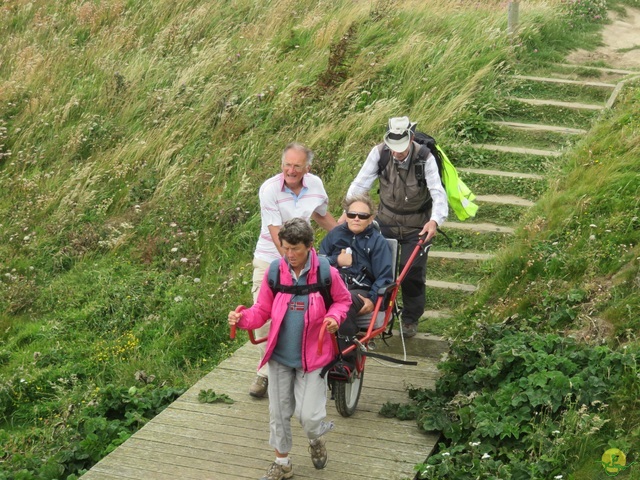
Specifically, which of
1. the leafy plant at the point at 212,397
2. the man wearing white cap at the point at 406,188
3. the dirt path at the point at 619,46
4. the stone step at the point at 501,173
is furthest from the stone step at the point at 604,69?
the leafy plant at the point at 212,397

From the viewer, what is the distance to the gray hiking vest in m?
7.98

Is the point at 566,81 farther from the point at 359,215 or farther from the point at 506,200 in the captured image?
the point at 359,215

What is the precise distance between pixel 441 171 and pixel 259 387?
93.1 inches

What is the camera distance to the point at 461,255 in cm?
1021

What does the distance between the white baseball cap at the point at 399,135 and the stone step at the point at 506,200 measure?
362 centimetres

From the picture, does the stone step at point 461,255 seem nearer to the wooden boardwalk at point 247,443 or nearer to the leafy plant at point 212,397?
the wooden boardwalk at point 247,443

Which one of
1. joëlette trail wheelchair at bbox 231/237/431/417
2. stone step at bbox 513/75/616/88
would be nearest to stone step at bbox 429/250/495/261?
joëlette trail wheelchair at bbox 231/237/431/417

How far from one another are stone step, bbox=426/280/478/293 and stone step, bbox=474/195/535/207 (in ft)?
5.80

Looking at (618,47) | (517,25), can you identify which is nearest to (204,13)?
(517,25)

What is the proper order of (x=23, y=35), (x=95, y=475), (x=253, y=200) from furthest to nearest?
(x=23, y=35) → (x=253, y=200) → (x=95, y=475)

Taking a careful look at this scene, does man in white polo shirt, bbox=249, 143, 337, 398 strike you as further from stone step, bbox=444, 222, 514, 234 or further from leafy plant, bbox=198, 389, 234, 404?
stone step, bbox=444, 222, 514, 234

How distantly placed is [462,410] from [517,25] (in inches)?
380

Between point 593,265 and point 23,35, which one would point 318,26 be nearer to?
point 23,35

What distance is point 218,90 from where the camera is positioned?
47.8 feet
